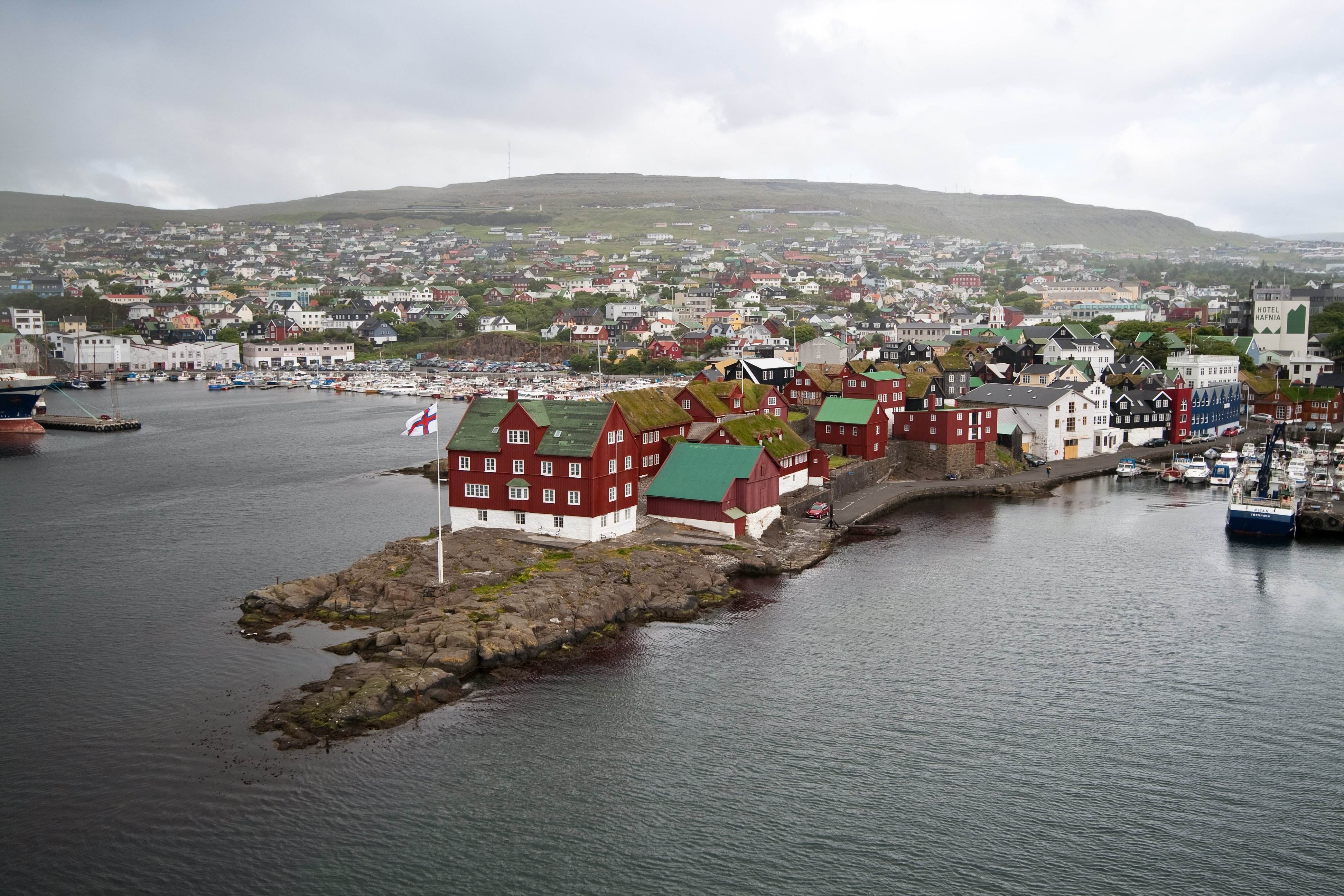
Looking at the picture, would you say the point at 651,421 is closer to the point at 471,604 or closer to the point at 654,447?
the point at 654,447

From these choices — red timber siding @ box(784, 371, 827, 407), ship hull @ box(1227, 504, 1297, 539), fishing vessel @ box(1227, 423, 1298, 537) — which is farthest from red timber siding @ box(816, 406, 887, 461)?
ship hull @ box(1227, 504, 1297, 539)

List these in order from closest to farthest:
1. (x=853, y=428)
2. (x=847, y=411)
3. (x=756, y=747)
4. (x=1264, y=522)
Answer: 1. (x=756, y=747)
2. (x=1264, y=522)
3. (x=853, y=428)
4. (x=847, y=411)

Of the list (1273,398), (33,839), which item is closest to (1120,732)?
(33,839)

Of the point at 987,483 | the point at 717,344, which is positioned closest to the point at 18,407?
the point at 987,483

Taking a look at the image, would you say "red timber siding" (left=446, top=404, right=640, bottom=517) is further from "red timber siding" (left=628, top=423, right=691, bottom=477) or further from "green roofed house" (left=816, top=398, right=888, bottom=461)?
"green roofed house" (left=816, top=398, right=888, bottom=461)

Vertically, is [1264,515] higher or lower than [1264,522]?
higher

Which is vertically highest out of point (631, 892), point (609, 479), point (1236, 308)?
point (1236, 308)

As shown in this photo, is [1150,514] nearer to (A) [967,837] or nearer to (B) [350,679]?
(A) [967,837]
